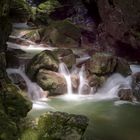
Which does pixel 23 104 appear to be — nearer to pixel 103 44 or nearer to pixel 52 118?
pixel 52 118

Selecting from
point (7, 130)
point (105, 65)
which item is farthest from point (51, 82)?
point (7, 130)

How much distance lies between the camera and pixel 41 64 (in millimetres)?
16141

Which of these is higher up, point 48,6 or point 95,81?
point 48,6

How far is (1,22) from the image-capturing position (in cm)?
1466

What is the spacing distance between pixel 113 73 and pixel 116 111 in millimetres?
3571

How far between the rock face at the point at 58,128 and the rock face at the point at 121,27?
12157 millimetres

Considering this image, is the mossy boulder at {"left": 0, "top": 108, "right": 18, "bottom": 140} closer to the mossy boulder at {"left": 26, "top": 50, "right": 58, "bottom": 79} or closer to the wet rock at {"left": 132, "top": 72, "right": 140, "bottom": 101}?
the mossy boulder at {"left": 26, "top": 50, "right": 58, "bottom": 79}

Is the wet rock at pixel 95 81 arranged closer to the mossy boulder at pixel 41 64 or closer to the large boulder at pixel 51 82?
the large boulder at pixel 51 82

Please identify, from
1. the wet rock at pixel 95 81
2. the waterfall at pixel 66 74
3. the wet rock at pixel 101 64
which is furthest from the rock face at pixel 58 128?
the wet rock at pixel 101 64

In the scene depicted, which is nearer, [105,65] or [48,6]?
[105,65]

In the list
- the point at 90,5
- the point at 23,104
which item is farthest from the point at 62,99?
the point at 90,5

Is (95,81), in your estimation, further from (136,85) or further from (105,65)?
(136,85)

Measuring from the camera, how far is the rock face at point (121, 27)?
19.0m

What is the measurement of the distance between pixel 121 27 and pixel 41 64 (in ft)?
20.3
